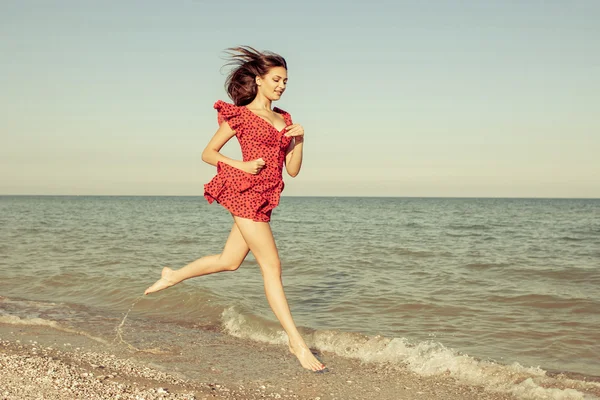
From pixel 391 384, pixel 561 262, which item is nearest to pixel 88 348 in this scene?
pixel 391 384

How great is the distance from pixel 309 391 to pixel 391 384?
0.70 metres

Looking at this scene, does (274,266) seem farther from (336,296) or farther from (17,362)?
(336,296)

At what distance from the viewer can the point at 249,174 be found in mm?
3775

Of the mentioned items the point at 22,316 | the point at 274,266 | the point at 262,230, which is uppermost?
the point at 262,230

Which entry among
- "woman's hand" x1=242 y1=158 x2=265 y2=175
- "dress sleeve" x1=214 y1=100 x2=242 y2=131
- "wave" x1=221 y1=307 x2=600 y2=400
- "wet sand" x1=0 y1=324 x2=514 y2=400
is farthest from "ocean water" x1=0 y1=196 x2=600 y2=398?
"dress sleeve" x1=214 y1=100 x2=242 y2=131

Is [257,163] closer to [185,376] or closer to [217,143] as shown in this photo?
[217,143]

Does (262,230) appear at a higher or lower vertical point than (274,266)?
higher

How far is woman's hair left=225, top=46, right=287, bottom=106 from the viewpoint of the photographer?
397cm

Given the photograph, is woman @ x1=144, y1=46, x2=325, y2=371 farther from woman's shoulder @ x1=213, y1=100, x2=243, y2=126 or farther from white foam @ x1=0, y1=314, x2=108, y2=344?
white foam @ x1=0, y1=314, x2=108, y2=344

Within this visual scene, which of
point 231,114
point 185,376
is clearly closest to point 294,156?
point 231,114

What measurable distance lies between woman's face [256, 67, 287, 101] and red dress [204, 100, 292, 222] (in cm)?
21

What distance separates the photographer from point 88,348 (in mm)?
4836

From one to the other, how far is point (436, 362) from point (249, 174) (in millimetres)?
2385

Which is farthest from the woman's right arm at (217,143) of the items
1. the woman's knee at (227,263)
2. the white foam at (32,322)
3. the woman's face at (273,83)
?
the white foam at (32,322)
